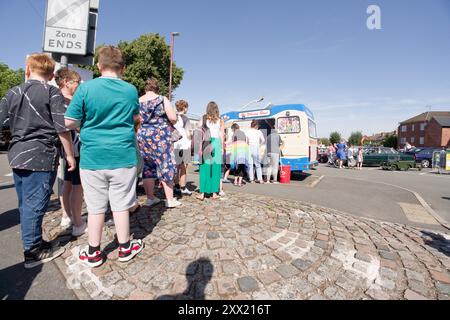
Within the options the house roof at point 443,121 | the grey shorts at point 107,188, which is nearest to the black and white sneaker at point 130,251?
the grey shorts at point 107,188

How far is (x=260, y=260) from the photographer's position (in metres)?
2.26

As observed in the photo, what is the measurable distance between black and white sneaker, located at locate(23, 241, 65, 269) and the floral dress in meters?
1.48

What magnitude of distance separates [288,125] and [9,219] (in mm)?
8188

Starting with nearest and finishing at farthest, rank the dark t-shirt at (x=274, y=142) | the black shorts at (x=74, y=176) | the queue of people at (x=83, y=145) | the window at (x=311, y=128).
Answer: the queue of people at (x=83, y=145), the black shorts at (x=74, y=176), the dark t-shirt at (x=274, y=142), the window at (x=311, y=128)

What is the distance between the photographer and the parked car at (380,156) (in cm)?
1611

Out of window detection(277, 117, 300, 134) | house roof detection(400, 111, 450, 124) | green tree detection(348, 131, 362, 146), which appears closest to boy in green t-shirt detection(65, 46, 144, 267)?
window detection(277, 117, 300, 134)

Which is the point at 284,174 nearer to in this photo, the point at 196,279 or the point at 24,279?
the point at 196,279

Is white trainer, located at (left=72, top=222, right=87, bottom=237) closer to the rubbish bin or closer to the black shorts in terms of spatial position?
the black shorts

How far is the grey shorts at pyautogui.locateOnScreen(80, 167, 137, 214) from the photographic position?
205 cm

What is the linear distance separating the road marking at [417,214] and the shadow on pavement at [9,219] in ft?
22.2

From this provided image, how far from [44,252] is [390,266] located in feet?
11.6

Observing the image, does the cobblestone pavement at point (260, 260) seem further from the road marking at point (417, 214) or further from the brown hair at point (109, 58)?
the brown hair at point (109, 58)
